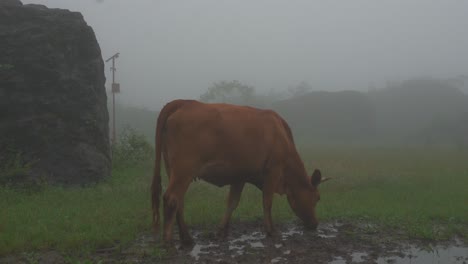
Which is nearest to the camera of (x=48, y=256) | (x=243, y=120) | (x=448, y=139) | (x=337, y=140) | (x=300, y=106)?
(x=48, y=256)

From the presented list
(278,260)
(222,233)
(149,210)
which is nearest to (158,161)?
(222,233)

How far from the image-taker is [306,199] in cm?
718

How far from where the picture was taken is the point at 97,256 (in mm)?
5523

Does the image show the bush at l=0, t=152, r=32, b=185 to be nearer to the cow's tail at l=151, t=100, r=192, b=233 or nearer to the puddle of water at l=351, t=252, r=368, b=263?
the cow's tail at l=151, t=100, r=192, b=233

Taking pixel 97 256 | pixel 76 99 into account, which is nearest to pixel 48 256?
pixel 97 256

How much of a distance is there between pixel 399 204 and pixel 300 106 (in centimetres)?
4947

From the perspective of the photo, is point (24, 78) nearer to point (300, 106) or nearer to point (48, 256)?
point (48, 256)

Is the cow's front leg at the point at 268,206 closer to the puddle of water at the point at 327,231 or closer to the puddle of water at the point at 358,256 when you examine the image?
the puddle of water at the point at 327,231

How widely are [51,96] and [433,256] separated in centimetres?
911

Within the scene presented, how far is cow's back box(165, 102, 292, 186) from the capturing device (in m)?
A: 5.78

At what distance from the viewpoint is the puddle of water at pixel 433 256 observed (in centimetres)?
557

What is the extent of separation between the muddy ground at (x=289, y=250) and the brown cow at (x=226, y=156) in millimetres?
300

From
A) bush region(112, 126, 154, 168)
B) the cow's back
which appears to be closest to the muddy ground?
the cow's back

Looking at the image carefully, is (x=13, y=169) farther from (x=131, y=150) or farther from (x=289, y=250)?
(x=289, y=250)
